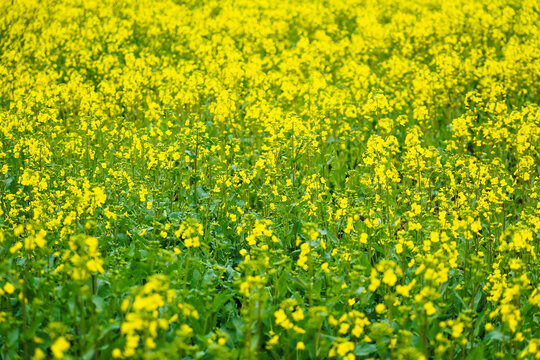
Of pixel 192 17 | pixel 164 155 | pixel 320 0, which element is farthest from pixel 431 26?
pixel 164 155

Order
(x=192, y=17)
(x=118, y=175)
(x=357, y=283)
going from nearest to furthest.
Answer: (x=357, y=283) → (x=118, y=175) → (x=192, y=17)

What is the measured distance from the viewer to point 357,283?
3.97 metres

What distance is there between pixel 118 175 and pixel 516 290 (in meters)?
4.15

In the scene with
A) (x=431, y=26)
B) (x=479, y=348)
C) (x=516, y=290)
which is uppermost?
(x=431, y=26)

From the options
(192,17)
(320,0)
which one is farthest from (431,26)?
(192,17)

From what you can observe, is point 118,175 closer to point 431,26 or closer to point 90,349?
point 90,349

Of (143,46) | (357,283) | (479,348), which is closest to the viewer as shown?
(357,283)

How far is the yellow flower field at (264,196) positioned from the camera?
402 centimetres

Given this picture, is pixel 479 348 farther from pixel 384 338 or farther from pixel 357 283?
pixel 357 283

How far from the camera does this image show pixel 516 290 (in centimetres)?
381

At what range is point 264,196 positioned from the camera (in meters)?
5.98

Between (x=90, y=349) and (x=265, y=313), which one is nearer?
(x=90, y=349)

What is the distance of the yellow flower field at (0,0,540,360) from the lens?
4.02 meters

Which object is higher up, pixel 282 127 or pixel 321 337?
pixel 282 127
